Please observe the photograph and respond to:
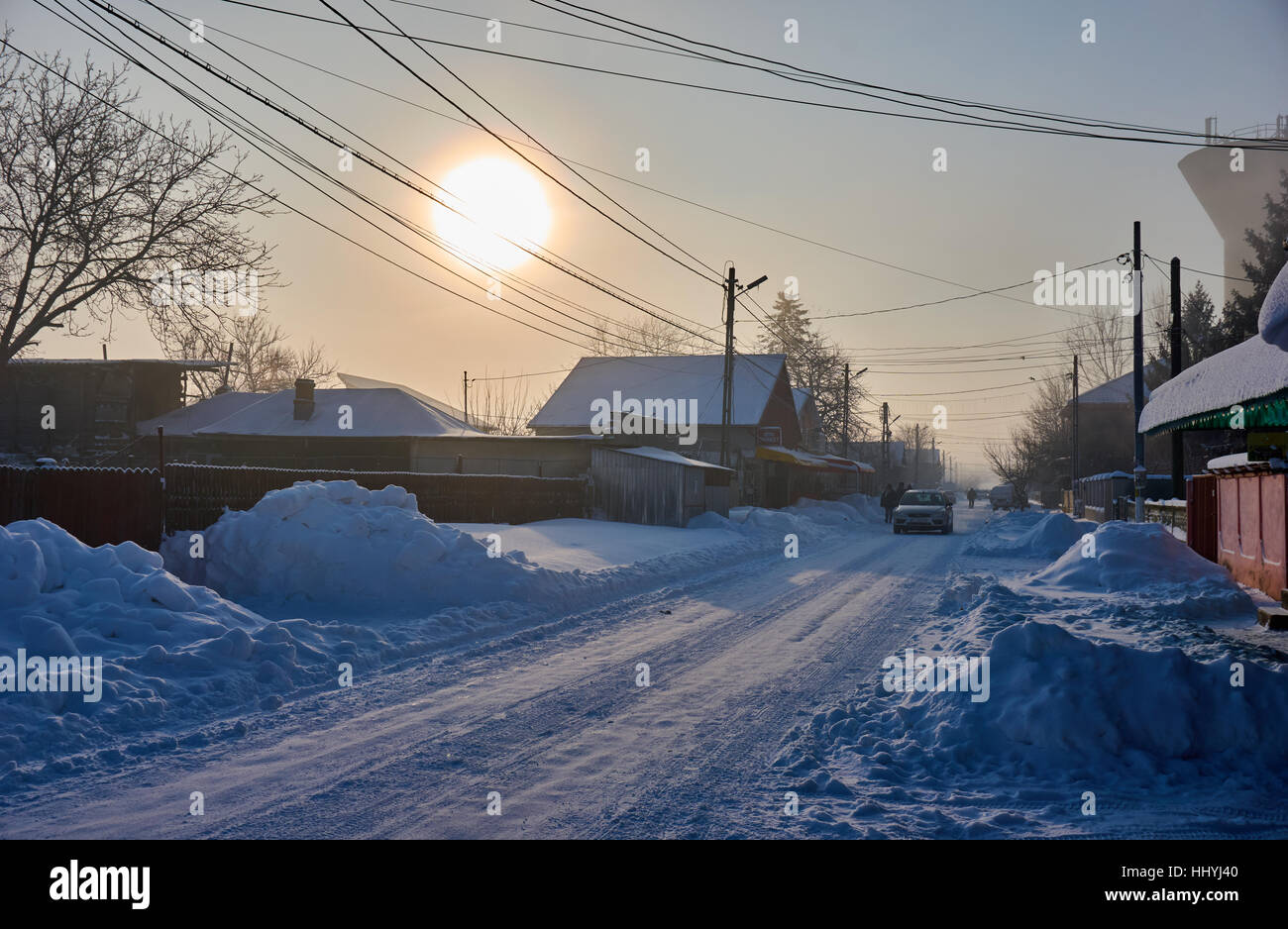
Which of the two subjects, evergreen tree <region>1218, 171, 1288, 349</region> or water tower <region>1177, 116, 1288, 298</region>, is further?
Answer: water tower <region>1177, 116, 1288, 298</region>

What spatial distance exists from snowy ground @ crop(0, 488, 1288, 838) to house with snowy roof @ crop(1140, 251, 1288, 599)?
191cm

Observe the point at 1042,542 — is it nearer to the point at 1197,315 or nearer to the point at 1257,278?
the point at 1257,278

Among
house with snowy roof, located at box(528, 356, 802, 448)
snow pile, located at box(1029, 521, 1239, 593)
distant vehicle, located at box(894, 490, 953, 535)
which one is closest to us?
snow pile, located at box(1029, 521, 1239, 593)

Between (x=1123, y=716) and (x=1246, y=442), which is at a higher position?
(x=1246, y=442)

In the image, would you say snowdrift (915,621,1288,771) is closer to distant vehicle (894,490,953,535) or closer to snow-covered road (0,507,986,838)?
snow-covered road (0,507,986,838)

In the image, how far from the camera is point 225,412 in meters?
44.5

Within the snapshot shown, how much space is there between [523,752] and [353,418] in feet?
122

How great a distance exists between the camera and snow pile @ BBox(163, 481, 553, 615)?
39.7 feet

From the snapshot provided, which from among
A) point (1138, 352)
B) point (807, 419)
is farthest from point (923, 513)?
point (807, 419)

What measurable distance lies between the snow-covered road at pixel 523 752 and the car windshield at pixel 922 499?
26.4 m

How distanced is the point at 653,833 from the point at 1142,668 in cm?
391

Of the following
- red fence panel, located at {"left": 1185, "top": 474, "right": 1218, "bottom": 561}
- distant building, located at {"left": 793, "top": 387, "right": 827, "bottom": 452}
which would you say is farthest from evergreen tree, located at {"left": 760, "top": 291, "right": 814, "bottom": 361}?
red fence panel, located at {"left": 1185, "top": 474, "right": 1218, "bottom": 561}

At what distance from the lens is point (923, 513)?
1428 inches
